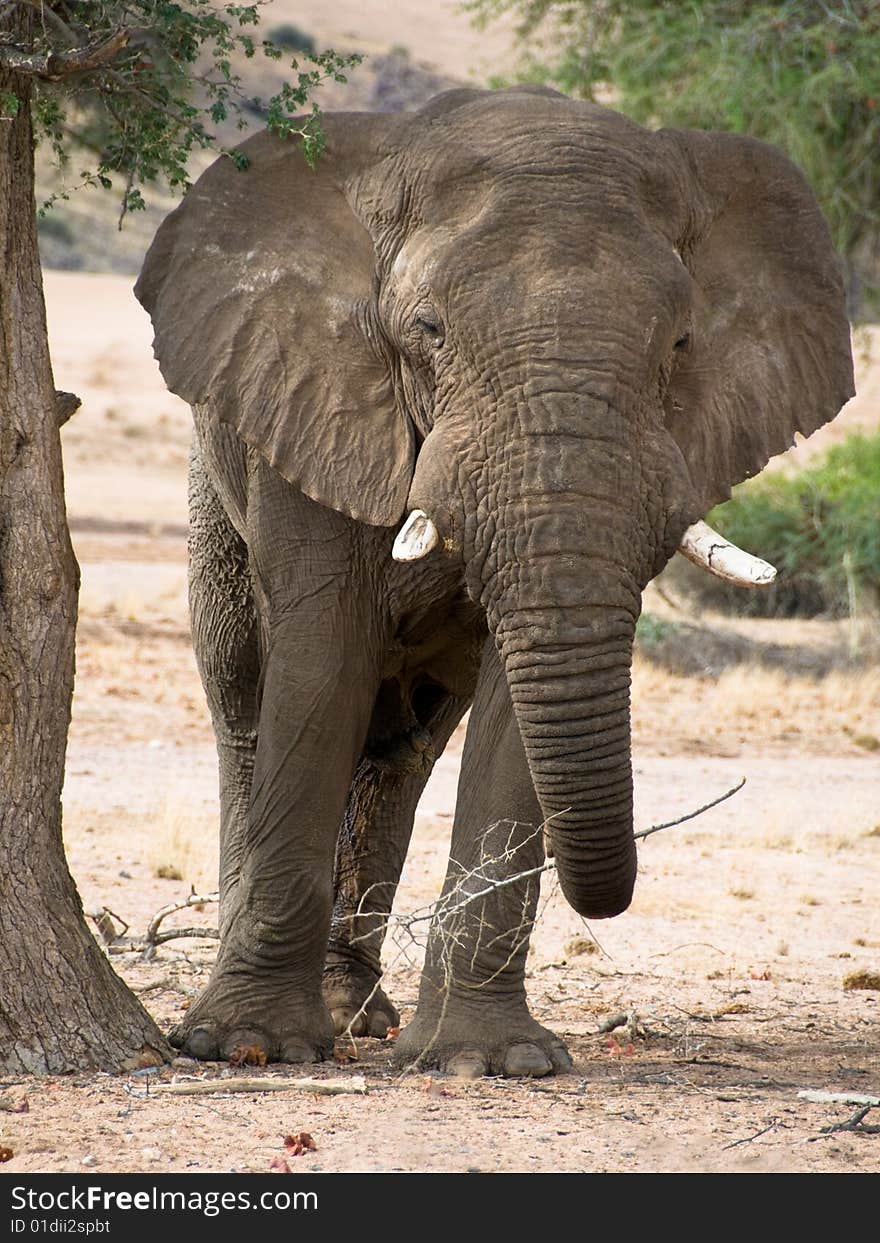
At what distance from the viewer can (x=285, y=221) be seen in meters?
5.57

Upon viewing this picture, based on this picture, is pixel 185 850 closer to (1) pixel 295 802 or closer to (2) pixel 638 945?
(2) pixel 638 945

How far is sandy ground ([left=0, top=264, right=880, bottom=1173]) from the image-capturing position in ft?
14.9

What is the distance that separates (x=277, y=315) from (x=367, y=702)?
47.4 inches

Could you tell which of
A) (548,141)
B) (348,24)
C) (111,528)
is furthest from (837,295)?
(348,24)

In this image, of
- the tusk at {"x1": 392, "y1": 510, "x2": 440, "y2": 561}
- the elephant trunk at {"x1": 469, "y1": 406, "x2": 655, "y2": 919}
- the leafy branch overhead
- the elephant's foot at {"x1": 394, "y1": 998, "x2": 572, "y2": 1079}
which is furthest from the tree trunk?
the elephant trunk at {"x1": 469, "y1": 406, "x2": 655, "y2": 919}

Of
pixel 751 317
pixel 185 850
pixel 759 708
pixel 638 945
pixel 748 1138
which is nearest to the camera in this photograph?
pixel 748 1138

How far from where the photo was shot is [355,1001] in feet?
21.5

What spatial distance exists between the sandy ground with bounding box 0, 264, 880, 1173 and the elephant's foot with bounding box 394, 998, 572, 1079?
94 millimetres

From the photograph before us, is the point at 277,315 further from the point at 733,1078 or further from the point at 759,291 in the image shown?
the point at 733,1078

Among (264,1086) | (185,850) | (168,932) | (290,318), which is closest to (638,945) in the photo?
(168,932)

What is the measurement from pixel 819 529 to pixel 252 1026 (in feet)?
36.4

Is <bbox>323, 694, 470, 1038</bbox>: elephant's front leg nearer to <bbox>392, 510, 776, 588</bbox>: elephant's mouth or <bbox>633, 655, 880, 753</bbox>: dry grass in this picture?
<bbox>392, 510, 776, 588</bbox>: elephant's mouth

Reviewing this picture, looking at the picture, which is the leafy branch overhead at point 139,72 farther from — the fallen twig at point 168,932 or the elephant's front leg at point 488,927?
the fallen twig at point 168,932

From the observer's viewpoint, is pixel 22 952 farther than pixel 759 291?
No
